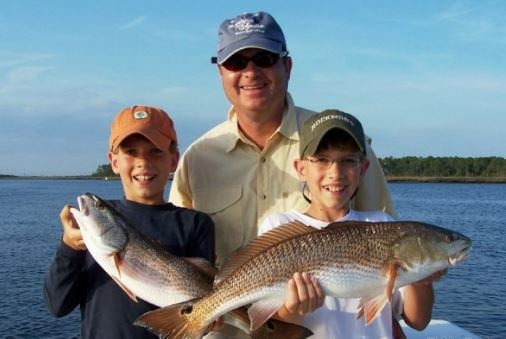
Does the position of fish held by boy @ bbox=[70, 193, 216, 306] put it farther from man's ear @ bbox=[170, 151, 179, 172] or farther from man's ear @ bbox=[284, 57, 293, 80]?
man's ear @ bbox=[284, 57, 293, 80]

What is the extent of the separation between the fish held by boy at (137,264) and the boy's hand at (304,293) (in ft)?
1.33

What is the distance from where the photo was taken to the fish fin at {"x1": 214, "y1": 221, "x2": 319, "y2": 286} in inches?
158

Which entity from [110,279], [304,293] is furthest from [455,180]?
[304,293]

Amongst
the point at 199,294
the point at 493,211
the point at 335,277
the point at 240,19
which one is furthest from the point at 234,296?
the point at 493,211

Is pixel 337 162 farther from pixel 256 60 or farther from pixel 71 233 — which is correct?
pixel 71 233

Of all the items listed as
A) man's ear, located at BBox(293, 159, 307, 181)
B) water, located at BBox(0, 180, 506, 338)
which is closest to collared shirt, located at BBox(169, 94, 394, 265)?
man's ear, located at BBox(293, 159, 307, 181)

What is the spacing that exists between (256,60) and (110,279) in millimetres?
2311

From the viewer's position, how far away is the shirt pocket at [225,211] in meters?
5.42

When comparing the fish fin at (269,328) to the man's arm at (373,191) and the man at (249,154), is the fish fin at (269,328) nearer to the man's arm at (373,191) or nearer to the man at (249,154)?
the man at (249,154)

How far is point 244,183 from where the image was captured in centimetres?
549

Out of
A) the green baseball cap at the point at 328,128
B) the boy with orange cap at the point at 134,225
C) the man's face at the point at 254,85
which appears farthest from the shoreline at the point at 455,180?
the boy with orange cap at the point at 134,225

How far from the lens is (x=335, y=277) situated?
3787mm

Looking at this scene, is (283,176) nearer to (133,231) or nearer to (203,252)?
(203,252)

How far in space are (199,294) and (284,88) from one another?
7.26 ft
